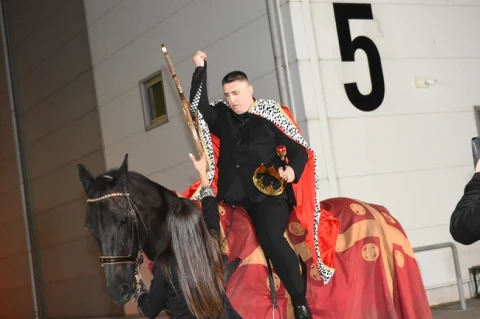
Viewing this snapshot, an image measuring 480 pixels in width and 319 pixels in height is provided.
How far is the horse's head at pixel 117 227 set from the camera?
341 centimetres

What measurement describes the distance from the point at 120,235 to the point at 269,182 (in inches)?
34.5

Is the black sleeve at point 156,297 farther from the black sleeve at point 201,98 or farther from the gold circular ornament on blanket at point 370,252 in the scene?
the gold circular ornament on blanket at point 370,252

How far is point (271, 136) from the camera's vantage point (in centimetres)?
406

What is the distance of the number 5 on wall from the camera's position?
647 cm

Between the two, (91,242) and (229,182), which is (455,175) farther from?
(91,242)

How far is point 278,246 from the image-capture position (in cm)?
382

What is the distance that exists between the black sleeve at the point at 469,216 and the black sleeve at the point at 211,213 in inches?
69.3

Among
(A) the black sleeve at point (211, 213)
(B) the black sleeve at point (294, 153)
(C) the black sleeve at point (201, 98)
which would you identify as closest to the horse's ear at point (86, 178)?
(A) the black sleeve at point (211, 213)

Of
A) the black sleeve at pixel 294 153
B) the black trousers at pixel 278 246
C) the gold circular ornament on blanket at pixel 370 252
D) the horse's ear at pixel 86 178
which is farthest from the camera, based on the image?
the gold circular ornament on blanket at pixel 370 252

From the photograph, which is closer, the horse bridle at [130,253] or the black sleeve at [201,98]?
the horse bridle at [130,253]

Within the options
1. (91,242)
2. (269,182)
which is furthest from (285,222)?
(91,242)

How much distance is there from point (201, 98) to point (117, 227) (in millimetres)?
927

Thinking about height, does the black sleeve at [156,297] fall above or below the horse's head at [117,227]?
below

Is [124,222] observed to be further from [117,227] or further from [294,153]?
[294,153]
